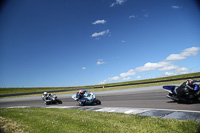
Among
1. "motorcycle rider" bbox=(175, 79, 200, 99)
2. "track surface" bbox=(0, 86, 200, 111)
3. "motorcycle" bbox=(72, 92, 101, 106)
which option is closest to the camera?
"track surface" bbox=(0, 86, 200, 111)

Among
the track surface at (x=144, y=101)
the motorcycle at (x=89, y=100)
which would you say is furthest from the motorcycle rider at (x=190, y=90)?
the motorcycle at (x=89, y=100)

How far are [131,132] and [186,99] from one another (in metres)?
6.28

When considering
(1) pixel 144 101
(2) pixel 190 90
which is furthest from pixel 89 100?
(2) pixel 190 90

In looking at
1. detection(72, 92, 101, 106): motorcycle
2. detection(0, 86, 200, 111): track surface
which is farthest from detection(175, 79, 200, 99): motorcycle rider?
detection(72, 92, 101, 106): motorcycle

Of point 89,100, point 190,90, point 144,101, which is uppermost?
point 190,90

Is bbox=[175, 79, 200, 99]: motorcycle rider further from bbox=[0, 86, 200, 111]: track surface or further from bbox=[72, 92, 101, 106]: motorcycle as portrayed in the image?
bbox=[72, 92, 101, 106]: motorcycle

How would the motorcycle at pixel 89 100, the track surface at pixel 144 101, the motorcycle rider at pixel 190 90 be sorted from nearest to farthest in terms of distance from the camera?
the track surface at pixel 144 101 → the motorcycle rider at pixel 190 90 → the motorcycle at pixel 89 100

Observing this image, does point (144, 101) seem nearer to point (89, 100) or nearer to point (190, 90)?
point (190, 90)

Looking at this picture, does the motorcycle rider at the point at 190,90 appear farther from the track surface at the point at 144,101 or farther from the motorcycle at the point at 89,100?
the motorcycle at the point at 89,100

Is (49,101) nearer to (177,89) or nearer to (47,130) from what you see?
(47,130)

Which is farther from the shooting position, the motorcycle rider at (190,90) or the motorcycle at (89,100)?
the motorcycle at (89,100)

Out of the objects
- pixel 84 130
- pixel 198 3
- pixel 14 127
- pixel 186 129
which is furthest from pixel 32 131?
pixel 198 3

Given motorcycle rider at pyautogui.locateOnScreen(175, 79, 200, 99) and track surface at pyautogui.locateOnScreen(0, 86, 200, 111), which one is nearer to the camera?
track surface at pyautogui.locateOnScreen(0, 86, 200, 111)

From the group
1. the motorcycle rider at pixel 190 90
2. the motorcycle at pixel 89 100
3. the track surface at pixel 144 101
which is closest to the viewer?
the track surface at pixel 144 101
